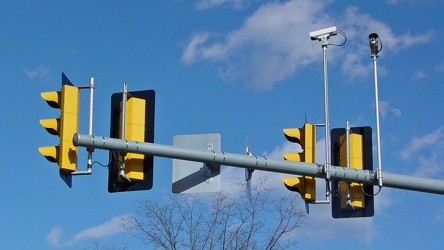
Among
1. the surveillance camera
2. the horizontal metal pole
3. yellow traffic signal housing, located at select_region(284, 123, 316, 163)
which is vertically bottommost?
the horizontal metal pole

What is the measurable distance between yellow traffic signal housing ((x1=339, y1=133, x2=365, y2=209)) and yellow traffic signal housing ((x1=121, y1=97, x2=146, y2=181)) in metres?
3.24

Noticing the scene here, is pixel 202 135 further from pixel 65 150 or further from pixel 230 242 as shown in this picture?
pixel 230 242

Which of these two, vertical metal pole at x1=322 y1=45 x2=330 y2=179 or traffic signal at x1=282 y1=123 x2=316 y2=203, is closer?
vertical metal pole at x1=322 y1=45 x2=330 y2=179

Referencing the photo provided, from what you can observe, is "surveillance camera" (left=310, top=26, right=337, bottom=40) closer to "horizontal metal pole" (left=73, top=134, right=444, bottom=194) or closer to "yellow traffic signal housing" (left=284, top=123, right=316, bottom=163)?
"yellow traffic signal housing" (left=284, top=123, right=316, bottom=163)

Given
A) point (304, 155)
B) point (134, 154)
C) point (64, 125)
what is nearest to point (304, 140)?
point (304, 155)

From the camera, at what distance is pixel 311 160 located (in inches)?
531

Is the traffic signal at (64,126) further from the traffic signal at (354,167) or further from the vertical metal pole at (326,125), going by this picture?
the traffic signal at (354,167)

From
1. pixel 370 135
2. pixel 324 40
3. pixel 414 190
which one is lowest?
pixel 414 190

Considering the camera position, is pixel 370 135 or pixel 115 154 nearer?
pixel 115 154

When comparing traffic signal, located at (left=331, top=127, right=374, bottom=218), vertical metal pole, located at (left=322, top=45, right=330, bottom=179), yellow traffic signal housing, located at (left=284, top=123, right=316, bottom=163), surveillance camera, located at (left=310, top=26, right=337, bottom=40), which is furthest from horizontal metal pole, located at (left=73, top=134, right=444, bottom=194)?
surveillance camera, located at (left=310, top=26, right=337, bottom=40)

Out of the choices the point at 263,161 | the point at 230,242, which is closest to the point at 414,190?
the point at 263,161

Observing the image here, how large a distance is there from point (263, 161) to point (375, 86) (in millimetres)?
2722

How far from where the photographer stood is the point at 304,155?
1344 centimetres

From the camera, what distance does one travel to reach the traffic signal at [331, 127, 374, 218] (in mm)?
13977
